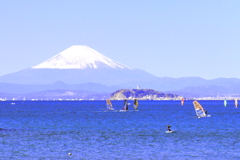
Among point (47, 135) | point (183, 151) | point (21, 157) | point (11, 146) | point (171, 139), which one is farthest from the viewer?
point (47, 135)

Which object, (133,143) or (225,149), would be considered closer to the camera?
(225,149)

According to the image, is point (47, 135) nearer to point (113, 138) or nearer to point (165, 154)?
point (113, 138)

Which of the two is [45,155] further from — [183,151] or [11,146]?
[183,151]

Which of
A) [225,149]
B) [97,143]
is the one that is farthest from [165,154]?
[97,143]

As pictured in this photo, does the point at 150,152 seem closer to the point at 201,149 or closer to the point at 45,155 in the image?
the point at 201,149

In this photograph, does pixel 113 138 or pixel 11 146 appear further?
pixel 113 138

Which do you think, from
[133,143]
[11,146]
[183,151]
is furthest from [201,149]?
[11,146]

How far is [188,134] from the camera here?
7300 centimetres

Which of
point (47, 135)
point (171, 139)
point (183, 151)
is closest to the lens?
point (183, 151)

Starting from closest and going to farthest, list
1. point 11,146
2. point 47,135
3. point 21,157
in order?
point 21,157 < point 11,146 < point 47,135

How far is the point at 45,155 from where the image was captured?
2061 inches

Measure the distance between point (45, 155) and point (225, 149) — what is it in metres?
18.6

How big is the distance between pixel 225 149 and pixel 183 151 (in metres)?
4.75

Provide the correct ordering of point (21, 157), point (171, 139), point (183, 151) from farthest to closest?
point (171, 139) < point (183, 151) < point (21, 157)
